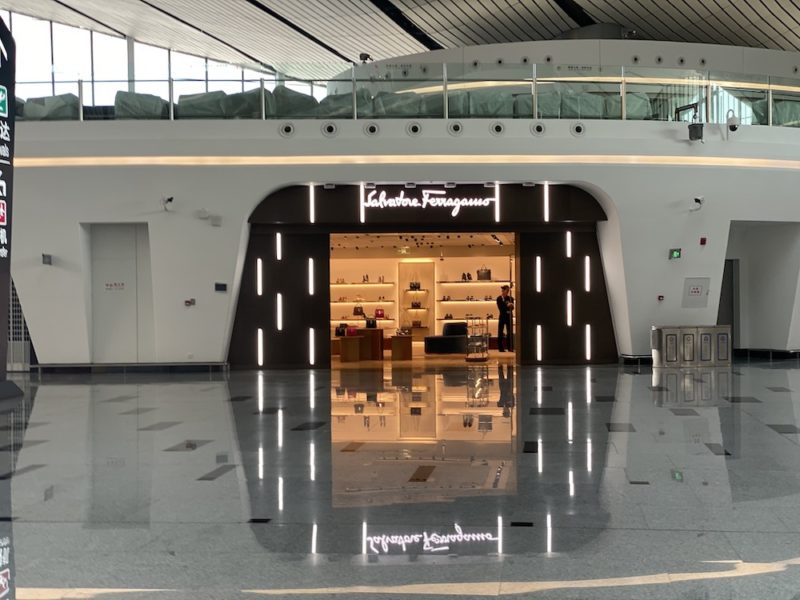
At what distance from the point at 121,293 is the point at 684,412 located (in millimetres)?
10995

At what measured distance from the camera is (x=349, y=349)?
18875 millimetres

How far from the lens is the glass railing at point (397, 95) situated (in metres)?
15.2

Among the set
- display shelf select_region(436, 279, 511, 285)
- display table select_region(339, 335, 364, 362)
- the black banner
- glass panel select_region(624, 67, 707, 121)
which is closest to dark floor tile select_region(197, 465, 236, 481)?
the black banner

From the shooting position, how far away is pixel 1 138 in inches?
440

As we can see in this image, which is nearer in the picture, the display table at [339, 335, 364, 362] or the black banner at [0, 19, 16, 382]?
the black banner at [0, 19, 16, 382]

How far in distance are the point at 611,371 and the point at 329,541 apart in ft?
36.8

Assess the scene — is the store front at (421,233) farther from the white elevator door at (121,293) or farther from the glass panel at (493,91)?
the white elevator door at (121,293)

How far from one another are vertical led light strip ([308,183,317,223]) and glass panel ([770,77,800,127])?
8948 mm

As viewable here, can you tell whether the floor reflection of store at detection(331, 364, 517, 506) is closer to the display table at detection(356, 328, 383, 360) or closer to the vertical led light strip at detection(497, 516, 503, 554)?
the vertical led light strip at detection(497, 516, 503, 554)

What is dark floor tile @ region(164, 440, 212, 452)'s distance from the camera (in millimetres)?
7785

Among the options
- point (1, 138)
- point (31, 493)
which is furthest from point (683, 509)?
point (1, 138)

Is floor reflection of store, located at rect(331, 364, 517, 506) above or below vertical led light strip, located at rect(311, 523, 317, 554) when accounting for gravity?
below

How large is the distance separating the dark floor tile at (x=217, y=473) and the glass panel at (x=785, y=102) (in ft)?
43.8

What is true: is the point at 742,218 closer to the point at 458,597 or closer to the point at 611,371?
the point at 611,371
